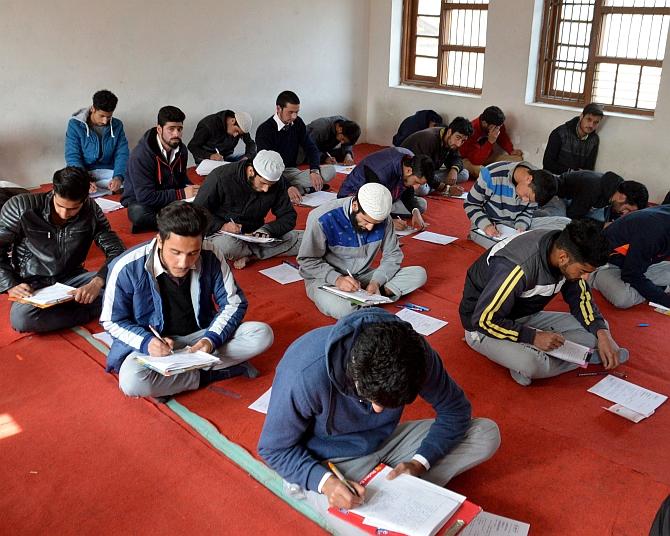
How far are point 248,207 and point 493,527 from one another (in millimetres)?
2798

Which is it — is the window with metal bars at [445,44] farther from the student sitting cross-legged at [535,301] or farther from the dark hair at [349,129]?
the student sitting cross-legged at [535,301]

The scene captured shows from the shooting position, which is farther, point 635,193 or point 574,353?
point 635,193

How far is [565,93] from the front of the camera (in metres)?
6.62

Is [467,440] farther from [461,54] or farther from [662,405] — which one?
[461,54]

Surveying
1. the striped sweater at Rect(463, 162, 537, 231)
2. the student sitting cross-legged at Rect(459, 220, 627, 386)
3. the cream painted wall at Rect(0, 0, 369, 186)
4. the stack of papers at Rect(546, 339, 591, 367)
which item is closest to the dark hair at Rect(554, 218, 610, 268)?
the student sitting cross-legged at Rect(459, 220, 627, 386)

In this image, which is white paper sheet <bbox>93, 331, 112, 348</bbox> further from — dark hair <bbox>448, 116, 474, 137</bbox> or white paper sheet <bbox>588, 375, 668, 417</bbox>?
dark hair <bbox>448, 116, 474, 137</bbox>

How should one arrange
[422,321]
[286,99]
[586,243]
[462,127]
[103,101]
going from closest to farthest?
1. [586,243]
2. [422,321]
3. [103,101]
4. [462,127]
5. [286,99]

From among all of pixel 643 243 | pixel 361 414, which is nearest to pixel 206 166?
pixel 643 243

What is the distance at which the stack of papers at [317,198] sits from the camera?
18.4 feet

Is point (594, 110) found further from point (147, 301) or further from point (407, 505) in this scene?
point (407, 505)

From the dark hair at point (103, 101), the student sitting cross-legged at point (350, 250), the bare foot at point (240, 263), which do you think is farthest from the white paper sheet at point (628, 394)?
the dark hair at point (103, 101)

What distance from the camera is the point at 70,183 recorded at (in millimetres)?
3061

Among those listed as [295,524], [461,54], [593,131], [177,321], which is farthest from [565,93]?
[295,524]

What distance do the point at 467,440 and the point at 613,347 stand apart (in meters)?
1.23
